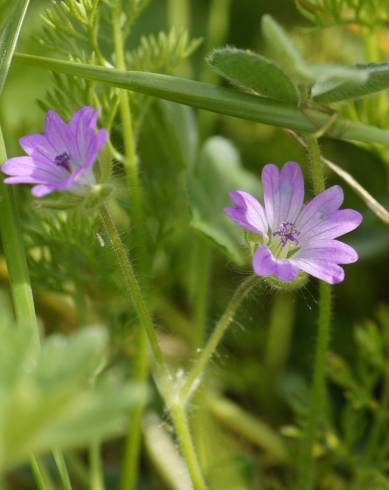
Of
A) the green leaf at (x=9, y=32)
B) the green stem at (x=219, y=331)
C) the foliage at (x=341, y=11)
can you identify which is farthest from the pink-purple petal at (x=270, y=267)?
the foliage at (x=341, y=11)

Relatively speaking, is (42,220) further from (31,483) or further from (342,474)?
(342,474)

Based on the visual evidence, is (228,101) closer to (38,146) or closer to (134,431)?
(38,146)

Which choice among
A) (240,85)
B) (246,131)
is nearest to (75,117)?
(240,85)

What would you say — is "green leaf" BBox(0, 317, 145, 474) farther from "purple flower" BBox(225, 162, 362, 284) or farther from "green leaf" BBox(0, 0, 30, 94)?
"green leaf" BBox(0, 0, 30, 94)

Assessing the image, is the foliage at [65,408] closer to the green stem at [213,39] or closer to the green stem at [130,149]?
the green stem at [130,149]

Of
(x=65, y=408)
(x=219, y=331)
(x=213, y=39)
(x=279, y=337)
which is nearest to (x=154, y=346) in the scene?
(x=219, y=331)

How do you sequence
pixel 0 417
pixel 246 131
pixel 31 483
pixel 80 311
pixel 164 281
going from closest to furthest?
pixel 0 417 → pixel 80 311 → pixel 31 483 → pixel 164 281 → pixel 246 131
